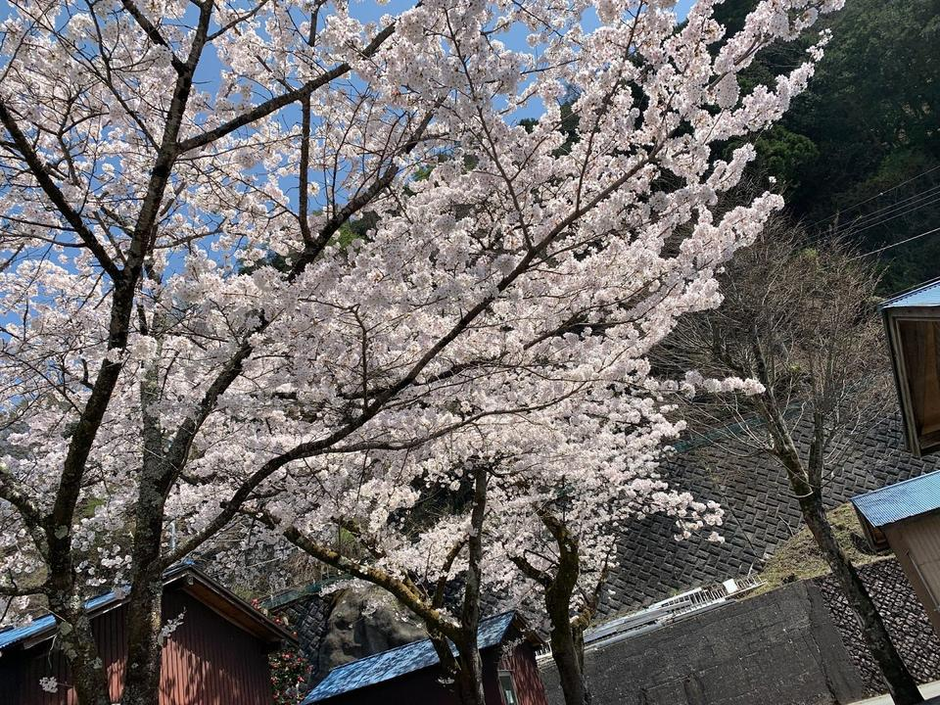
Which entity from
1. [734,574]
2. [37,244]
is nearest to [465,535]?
[37,244]

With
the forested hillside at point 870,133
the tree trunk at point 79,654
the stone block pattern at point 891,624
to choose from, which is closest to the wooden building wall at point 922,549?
the stone block pattern at point 891,624

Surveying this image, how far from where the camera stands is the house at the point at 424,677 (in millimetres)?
10961

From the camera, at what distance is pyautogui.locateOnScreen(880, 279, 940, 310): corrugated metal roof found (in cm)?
515

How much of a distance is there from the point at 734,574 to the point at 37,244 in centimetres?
1559

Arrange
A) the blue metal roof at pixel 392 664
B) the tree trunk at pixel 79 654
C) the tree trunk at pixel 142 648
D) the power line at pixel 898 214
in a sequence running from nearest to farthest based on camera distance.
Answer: the tree trunk at pixel 79 654 → the tree trunk at pixel 142 648 → the blue metal roof at pixel 392 664 → the power line at pixel 898 214

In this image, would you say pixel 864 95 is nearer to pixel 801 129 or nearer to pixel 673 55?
pixel 801 129

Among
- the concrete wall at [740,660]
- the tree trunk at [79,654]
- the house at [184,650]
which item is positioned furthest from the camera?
the concrete wall at [740,660]

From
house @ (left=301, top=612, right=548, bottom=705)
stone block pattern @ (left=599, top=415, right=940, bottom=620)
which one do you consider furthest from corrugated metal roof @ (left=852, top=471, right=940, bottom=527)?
stone block pattern @ (left=599, top=415, right=940, bottom=620)

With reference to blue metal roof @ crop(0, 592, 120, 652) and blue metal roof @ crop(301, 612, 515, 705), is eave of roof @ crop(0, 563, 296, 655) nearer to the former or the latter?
blue metal roof @ crop(0, 592, 120, 652)

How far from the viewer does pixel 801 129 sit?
24.7 meters

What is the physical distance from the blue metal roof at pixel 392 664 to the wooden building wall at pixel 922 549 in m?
5.99

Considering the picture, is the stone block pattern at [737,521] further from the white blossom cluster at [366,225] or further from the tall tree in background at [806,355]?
the white blossom cluster at [366,225]

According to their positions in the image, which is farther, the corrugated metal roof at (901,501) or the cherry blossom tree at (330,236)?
the corrugated metal roof at (901,501)

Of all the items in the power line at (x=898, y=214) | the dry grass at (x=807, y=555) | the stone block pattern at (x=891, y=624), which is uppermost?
the power line at (x=898, y=214)
